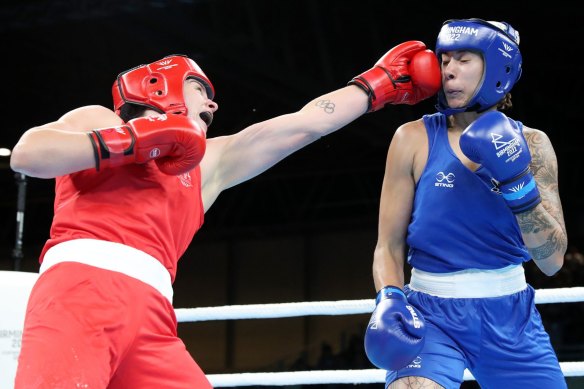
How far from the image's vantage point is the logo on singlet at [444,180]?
7.82ft

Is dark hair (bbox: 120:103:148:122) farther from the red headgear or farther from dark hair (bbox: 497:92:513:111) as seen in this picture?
dark hair (bbox: 497:92:513:111)

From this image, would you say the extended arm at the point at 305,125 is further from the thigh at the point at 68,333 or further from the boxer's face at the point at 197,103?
the thigh at the point at 68,333

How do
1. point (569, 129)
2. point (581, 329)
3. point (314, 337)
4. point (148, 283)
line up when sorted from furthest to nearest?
point (314, 337)
point (569, 129)
point (581, 329)
point (148, 283)

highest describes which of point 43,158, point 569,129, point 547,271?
point 43,158

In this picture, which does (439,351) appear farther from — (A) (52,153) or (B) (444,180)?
(A) (52,153)

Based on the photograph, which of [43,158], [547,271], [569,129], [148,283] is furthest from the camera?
[569,129]

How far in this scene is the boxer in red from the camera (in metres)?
1.83

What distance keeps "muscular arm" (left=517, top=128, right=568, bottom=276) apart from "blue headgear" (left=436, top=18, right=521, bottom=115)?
0.51 feet

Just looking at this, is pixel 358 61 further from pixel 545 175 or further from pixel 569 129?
pixel 545 175

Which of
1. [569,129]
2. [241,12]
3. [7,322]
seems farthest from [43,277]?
[569,129]

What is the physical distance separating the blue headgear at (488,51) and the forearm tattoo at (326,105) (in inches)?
13.3

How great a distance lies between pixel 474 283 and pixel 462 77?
0.59 metres

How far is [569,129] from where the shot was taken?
34.6ft

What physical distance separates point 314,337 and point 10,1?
6.62 meters
